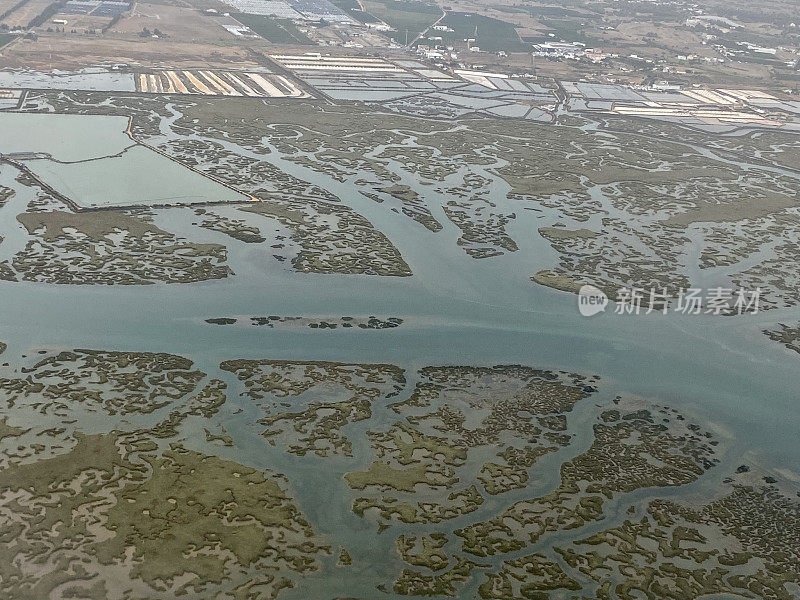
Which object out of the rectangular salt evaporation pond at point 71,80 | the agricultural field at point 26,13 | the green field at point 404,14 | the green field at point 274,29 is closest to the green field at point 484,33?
the green field at point 404,14

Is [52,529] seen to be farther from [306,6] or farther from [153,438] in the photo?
[306,6]

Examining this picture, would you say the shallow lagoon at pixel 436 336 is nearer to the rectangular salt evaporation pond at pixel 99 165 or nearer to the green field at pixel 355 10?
the rectangular salt evaporation pond at pixel 99 165

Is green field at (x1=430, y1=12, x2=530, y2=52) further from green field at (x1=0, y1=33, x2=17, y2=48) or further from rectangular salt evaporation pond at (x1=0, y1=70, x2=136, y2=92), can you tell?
green field at (x1=0, y1=33, x2=17, y2=48)

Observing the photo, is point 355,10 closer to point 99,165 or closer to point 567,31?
point 567,31

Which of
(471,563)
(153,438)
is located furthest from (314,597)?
(153,438)

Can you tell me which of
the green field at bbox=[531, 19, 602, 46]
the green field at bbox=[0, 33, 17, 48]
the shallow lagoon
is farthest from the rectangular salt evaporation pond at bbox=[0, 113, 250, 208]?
the green field at bbox=[531, 19, 602, 46]

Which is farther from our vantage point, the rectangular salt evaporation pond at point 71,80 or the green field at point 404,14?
the green field at point 404,14

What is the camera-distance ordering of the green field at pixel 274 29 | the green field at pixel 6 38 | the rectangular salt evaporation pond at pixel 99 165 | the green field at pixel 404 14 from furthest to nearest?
1. the green field at pixel 404 14
2. the green field at pixel 274 29
3. the green field at pixel 6 38
4. the rectangular salt evaporation pond at pixel 99 165
